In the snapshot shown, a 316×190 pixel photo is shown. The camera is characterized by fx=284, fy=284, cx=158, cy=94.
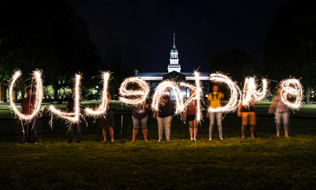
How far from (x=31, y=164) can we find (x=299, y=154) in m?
6.73

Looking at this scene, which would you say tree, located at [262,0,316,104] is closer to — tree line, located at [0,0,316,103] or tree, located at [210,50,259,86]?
tree line, located at [0,0,316,103]

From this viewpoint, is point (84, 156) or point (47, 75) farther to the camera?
point (47, 75)

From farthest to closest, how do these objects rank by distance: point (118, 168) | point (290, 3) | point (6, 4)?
point (290, 3) → point (6, 4) → point (118, 168)

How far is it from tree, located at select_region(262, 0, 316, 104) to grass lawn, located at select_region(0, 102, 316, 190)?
3044 centimetres

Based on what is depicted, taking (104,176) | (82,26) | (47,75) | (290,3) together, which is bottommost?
(104,176)

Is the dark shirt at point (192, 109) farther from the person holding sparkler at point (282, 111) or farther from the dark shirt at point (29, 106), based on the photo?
the dark shirt at point (29, 106)

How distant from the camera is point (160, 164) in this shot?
258 inches

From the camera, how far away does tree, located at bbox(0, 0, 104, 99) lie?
28.7 m

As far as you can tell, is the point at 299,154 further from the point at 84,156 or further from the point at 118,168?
the point at 84,156

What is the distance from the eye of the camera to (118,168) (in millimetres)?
6227

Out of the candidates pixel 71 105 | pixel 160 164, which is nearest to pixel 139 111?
pixel 71 105

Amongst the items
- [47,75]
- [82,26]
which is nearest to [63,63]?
[47,75]

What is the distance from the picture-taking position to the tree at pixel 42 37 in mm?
28734

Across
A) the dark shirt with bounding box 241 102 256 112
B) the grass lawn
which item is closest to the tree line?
the grass lawn
